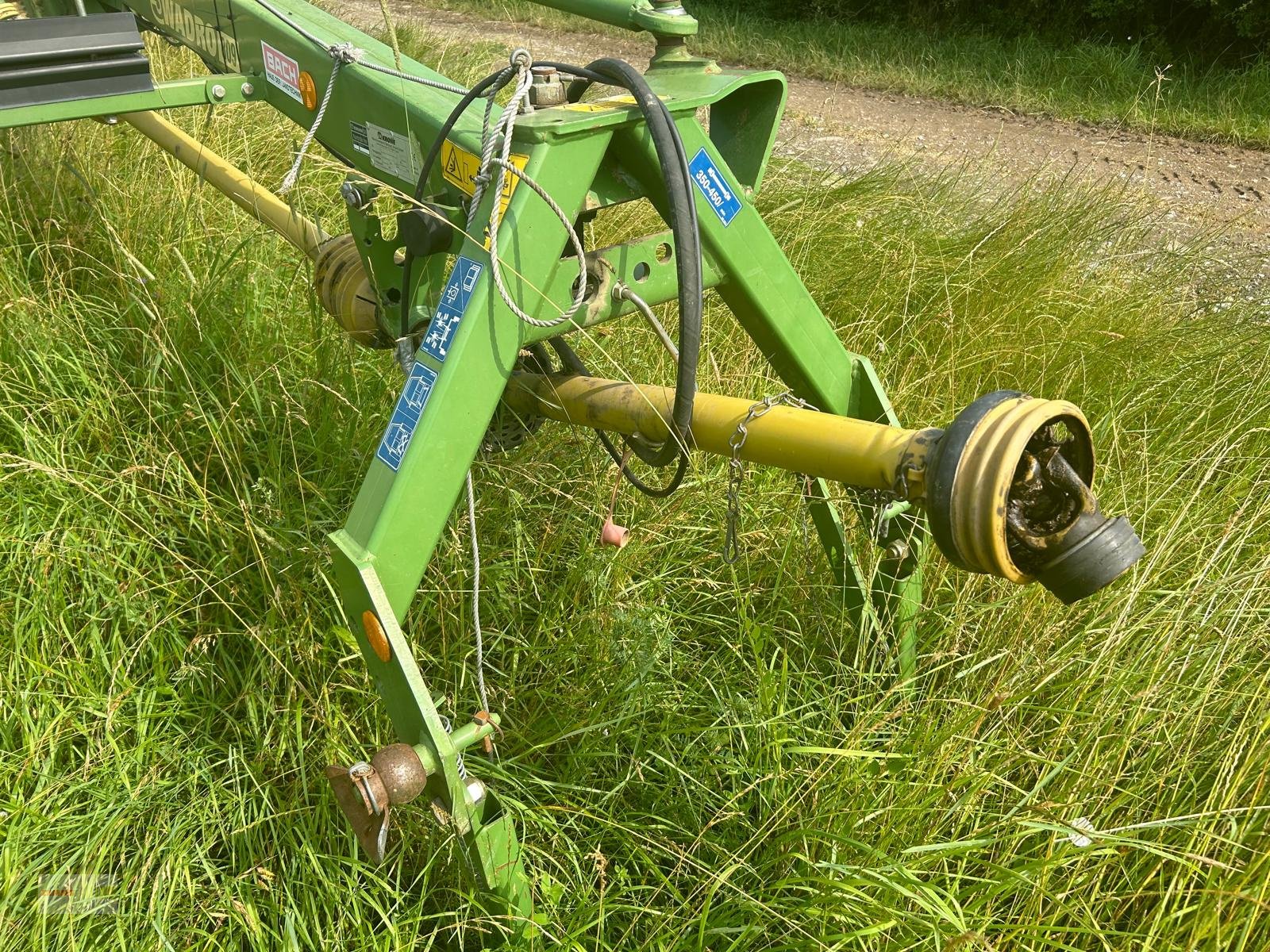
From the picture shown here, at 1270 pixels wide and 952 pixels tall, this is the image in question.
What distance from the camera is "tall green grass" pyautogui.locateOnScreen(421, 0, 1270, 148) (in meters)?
6.39

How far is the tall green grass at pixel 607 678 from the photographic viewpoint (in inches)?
69.0

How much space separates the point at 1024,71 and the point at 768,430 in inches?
271

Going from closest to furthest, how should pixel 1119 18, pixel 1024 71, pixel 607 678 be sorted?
pixel 607 678 < pixel 1024 71 < pixel 1119 18

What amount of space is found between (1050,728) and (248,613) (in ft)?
5.05

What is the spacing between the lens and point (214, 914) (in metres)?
1.76

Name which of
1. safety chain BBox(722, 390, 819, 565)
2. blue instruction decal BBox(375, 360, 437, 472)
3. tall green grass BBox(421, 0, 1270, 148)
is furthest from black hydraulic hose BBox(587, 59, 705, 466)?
tall green grass BBox(421, 0, 1270, 148)

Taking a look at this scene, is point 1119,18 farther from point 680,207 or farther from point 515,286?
point 515,286

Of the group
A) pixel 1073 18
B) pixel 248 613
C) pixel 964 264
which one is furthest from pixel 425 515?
pixel 1073 18

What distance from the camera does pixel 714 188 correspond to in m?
1.72

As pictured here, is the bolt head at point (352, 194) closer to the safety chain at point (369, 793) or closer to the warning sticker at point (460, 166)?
the warning sticker at point (460, 166)

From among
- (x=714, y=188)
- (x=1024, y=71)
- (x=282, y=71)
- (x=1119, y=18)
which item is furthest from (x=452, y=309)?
(x=1119, y=18)

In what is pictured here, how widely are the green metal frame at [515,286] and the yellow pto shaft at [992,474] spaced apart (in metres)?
0.31

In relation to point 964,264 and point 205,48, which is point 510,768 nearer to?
point 205,48

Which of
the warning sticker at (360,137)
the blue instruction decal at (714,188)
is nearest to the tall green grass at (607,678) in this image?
the warning sticker at (360,137)
